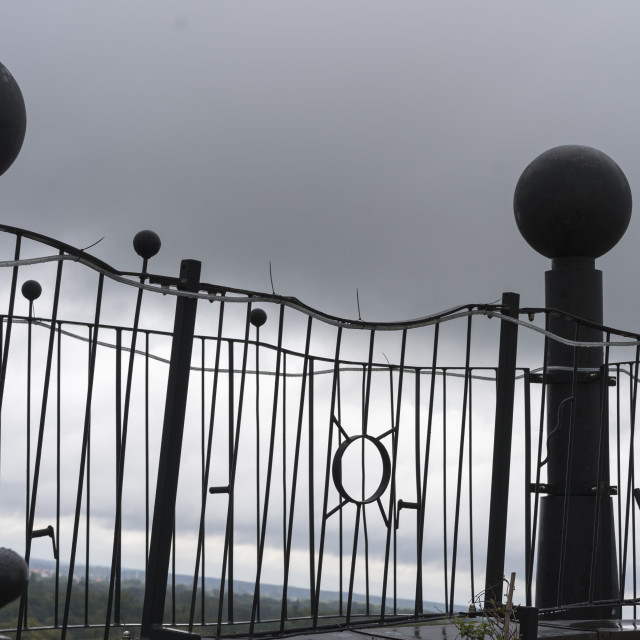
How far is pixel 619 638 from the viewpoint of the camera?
4719 mm

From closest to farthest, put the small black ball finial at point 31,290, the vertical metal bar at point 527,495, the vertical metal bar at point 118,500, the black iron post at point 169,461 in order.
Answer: the black iron post at point 169,461 → the vertical metal bar at point 118,500 → the vertical metal bar at point 527,495 → the small black ball finial at point 31,290

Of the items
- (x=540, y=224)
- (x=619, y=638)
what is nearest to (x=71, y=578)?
(x=619, y=638)

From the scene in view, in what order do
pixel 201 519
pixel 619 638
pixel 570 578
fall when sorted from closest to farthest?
1. pixel 201 519
2. pixel 619 638
3. pixel 570 578

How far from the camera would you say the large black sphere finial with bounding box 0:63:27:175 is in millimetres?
3998

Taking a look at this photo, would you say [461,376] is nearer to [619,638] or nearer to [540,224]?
[540,224]

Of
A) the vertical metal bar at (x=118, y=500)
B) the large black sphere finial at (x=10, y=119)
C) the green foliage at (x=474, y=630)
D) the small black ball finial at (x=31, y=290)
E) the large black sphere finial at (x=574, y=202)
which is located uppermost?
the large black sphere finial at (x=574, y=202)

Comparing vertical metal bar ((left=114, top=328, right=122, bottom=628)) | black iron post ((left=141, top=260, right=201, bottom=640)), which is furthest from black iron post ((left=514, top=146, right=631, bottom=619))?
black iron post ((left=141, top=260, right=201, bottom=640))

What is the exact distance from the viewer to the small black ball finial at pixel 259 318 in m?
5.75

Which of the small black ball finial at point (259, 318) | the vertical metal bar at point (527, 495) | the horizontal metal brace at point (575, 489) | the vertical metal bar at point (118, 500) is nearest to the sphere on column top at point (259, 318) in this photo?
the small black ball finial at point (259, 318)

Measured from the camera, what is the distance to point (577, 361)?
19.5ft

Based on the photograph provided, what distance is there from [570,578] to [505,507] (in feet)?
4.94

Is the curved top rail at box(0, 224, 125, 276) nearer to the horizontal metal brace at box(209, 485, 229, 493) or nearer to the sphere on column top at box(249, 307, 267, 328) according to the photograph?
the horizontal metal brace at box(209, 485, 229, 493)

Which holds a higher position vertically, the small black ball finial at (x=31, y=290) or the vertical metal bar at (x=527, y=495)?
the small black ball finial at (x=31, y=290)

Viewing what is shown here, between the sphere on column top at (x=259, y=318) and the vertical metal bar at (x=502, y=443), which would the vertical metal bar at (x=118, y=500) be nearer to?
the sphere on column top at (x=259, y=318)
